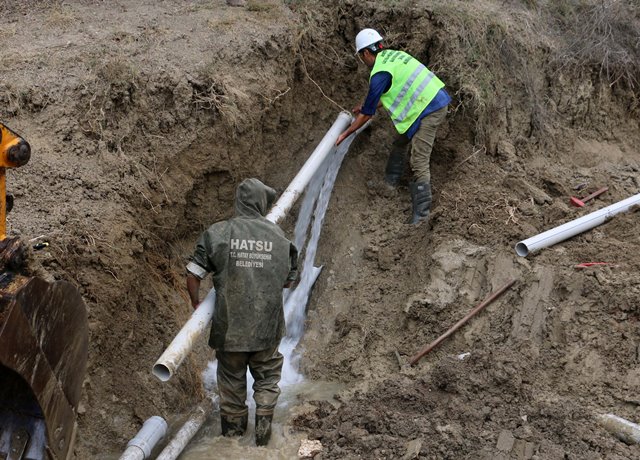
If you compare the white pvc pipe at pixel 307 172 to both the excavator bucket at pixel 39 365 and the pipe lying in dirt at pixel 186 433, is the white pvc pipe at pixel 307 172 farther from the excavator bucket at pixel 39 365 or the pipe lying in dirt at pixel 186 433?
the excavator bucket at pixel 39 365

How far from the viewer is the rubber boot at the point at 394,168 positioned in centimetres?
824

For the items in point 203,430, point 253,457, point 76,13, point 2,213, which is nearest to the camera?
point 2,213

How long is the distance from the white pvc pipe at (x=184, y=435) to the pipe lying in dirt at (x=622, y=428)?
294 centimetres

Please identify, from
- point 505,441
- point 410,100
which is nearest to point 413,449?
point 505,441

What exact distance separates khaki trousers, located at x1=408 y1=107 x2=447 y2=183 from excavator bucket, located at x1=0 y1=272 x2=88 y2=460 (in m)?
4.40

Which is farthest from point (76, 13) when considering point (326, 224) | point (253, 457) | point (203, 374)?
point (253, 457)

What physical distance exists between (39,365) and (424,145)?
4951mm

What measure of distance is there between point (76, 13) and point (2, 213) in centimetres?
496

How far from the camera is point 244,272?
5.29 m

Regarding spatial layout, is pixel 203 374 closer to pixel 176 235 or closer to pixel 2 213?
pixel 176 235

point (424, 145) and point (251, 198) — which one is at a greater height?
point (251, 198)

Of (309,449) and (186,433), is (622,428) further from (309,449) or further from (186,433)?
(186,433)

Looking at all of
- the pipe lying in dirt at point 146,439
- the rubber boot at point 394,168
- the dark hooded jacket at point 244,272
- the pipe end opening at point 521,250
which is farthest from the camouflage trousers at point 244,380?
the rubber boot at point 394,168

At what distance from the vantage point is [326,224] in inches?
330
